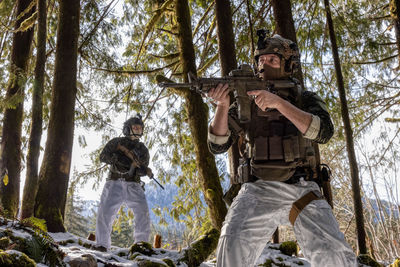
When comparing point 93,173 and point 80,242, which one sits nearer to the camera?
point 80,242

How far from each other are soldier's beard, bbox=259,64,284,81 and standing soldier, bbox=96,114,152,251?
337 centimetres

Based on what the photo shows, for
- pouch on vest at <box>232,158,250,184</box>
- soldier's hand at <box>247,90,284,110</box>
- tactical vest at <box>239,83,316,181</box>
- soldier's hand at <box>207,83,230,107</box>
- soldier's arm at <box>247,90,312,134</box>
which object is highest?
soldier's hand at <box>207,83,230,107</box>

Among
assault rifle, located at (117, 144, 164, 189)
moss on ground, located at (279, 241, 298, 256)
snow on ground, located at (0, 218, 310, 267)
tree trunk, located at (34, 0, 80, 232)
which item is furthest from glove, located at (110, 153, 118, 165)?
moss on ground, located at (279, 241, 298, 256)

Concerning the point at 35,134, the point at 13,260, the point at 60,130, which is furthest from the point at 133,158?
the point at 13,260

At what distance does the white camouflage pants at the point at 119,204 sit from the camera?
518 centimetres

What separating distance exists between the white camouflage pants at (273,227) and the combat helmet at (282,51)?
38.9 inches

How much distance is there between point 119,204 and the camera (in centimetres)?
538

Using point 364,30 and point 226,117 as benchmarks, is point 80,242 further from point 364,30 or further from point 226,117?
point 364,30

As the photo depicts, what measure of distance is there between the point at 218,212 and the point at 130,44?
495cm

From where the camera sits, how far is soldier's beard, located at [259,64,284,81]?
2.73m

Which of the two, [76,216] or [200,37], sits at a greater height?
[200,37]

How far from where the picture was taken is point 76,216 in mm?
34062

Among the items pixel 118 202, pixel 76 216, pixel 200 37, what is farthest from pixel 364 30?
pixel 76 216

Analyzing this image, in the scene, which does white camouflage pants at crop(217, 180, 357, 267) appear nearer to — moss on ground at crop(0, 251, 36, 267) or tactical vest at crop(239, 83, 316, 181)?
tactical vest at crop(239, 83, 316, 181)
